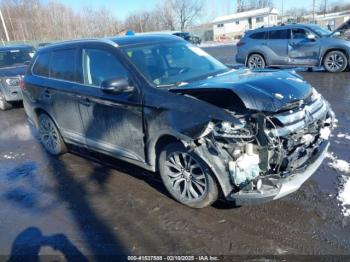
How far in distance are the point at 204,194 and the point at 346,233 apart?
1383 mm

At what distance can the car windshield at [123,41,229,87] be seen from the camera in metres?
3.91

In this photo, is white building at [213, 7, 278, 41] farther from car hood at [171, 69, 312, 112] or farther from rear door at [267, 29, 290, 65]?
car hood at [171, 69, 312, 112]

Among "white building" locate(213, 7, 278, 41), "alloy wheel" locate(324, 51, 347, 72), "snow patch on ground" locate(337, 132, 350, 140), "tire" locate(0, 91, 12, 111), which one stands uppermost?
"white building" locate(213, 7, 278, 41)

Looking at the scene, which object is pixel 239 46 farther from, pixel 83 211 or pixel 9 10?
pixel 9 10

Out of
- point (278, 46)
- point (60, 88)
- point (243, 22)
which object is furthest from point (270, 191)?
point (243, 22)

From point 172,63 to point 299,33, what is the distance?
29.2 ft

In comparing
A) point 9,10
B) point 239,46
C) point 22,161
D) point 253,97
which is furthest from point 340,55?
point 9,10

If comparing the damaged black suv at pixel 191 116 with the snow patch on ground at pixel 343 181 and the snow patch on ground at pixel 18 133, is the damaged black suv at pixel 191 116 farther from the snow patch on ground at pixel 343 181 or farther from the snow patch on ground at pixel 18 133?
→ the snow patch on ground at pixel 18 133

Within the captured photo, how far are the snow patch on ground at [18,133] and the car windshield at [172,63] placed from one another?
157 inches

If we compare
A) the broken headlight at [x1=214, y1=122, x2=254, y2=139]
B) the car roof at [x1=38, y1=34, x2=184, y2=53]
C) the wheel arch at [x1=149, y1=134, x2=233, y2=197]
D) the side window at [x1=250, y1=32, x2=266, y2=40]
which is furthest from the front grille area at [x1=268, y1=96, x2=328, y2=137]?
the side window at [x1=250, y1=32, x2=266, y2=40]

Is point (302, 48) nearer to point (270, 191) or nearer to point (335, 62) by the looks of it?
point (335, 62)

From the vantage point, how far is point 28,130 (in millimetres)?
7578

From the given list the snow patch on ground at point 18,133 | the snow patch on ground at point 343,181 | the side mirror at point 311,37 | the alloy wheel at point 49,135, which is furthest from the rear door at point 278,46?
the alloy wheel at point 49,135

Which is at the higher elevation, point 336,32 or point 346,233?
point 336,32
